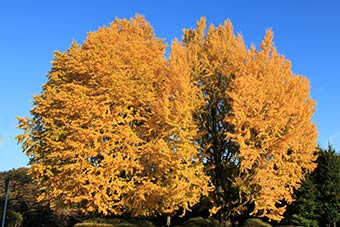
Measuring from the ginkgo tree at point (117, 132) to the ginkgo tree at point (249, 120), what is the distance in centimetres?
221

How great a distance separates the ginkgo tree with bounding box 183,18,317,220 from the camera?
17062mm

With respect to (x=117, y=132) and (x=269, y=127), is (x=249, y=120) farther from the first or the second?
(x=117, y=132)

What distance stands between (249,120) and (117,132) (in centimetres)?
648

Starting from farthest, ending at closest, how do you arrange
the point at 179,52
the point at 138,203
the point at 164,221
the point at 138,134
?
1. the point at 164,221
2. the point at 179,52
3. the point at 138,134
4. the point at 138,203

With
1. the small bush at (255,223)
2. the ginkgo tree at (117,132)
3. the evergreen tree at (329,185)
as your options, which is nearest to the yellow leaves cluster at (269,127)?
the ginkgo tree at (117,132)

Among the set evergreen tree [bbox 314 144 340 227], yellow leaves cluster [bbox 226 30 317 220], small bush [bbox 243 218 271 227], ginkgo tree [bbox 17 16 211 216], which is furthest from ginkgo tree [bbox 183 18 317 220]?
evergreen tree [bbox 314 144 340 227]

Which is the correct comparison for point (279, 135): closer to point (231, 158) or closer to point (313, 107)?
point (231, 158)

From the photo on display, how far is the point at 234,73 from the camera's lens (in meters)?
19.8

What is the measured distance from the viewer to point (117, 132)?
56.3 ft

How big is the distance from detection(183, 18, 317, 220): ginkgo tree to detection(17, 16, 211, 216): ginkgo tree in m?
2.21

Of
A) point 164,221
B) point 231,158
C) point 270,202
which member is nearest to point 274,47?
point 231,158

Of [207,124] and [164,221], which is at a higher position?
[207,124]

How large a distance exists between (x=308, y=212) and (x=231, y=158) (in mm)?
7201

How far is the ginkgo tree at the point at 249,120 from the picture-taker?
17.1 m
